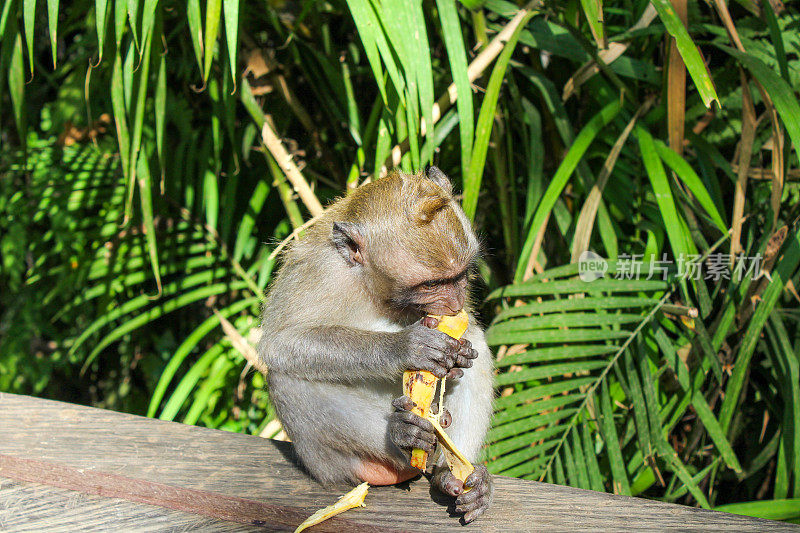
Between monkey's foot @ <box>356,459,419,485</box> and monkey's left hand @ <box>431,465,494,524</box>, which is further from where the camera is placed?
monkey's foot @ <box>356,459,419,485</box>

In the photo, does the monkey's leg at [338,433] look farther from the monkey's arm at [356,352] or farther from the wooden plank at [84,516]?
the wooden plank at [84,516]

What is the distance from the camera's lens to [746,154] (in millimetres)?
2842

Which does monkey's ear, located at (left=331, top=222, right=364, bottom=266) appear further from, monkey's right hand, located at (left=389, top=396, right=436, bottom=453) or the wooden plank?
the wooden plank

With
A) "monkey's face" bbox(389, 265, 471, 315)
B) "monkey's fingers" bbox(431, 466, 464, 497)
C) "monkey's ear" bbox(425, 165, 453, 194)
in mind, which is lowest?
"monkey's fingers" bbox(431, 466, 464, 497)

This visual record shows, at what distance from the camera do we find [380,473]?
2.16 m

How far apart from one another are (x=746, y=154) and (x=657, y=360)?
90 cm

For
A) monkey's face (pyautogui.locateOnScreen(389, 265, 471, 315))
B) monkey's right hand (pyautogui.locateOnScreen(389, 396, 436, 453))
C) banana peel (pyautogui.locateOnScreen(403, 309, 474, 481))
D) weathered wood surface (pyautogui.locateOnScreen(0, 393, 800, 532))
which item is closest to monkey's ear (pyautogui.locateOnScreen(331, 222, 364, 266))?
monkey's face (pyautogui.locateOnScreen(389, 265, 471, 315))

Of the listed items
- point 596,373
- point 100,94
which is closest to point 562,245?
point 596,373

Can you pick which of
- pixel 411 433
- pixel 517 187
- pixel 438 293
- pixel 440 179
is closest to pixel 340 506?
pixel 411 433

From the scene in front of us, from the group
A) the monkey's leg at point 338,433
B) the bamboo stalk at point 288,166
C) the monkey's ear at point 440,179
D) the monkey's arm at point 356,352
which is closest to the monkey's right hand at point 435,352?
the monkey's arm at point 356,352

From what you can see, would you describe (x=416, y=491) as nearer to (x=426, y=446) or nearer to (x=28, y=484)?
(x=426, y=446)

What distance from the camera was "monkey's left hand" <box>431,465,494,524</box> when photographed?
1895mm

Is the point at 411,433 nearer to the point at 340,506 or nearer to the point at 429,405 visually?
the point at 429,405

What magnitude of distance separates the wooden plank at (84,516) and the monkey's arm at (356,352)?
0.51 metres
